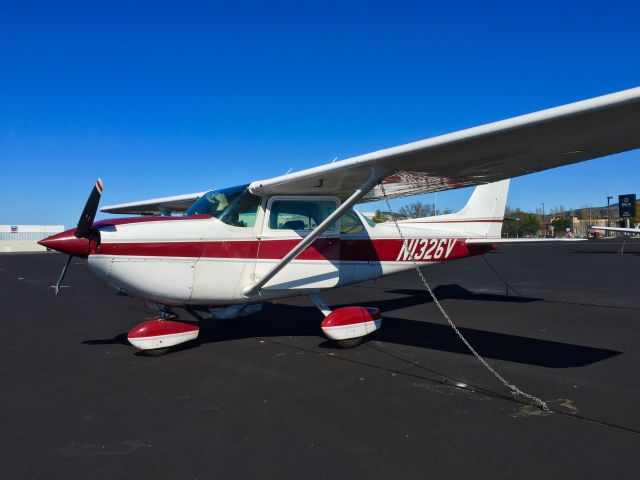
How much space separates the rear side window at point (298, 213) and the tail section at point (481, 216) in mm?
2773

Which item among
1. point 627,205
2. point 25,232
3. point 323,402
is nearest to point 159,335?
point 323,402

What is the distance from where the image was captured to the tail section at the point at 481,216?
27.7ft

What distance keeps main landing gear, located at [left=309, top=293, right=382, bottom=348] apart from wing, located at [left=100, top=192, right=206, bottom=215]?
4.18 meters

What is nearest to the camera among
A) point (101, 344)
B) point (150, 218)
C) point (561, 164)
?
point (561, 164)

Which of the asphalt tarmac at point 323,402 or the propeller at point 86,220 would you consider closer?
the asphalt tarmac at point 323,402

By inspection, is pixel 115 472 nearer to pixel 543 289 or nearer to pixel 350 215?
pixel 350 215

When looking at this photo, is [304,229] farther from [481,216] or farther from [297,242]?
[481,216]

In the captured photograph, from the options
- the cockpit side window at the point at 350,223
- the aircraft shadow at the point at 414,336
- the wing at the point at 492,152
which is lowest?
the aircraft shadow at the point at 414,336

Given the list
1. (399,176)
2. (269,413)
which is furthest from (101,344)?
(399,176)

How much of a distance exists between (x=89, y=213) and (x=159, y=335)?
164 cm

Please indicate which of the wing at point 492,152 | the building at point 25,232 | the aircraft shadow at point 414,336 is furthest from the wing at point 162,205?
the building at point 25,232

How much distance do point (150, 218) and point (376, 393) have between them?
10.7 feet

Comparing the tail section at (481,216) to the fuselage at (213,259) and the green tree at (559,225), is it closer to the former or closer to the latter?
the fuselage at (213,259)

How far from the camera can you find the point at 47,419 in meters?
3.48
